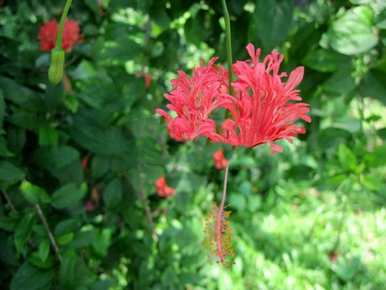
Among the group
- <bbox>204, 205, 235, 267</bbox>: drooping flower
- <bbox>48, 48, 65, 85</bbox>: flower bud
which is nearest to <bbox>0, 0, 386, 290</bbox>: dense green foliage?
<bbox>204, 205, 235, 267</bbox>: drooping flower

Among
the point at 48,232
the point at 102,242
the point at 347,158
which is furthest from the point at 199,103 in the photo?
the point at 102,242

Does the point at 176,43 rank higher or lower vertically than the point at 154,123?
higher

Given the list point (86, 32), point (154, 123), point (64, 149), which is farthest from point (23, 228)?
point (86, 32)

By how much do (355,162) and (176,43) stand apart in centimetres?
55

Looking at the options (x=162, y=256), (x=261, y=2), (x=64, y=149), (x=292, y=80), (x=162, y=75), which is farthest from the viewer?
(x=162, y=256)

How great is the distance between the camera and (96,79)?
1330mm

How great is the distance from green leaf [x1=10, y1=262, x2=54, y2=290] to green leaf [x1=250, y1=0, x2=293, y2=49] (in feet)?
2.07

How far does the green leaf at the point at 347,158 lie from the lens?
1.37m

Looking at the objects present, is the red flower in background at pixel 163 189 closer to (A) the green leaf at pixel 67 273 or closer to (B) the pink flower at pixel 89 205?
(B) the pink flower at pixel 89 205

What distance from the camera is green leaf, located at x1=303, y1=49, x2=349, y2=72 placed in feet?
3.56

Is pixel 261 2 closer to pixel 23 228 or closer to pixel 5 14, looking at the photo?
pixel 23 228

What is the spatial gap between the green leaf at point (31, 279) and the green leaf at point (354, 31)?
725 mm

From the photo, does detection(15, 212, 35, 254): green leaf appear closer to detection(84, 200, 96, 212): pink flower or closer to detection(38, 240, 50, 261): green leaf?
detection(38, 240, 50, 261): green leaf

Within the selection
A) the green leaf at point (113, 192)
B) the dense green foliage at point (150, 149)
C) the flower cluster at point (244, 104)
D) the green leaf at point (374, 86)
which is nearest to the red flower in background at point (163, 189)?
the dense green foliage at point (150, 149)
